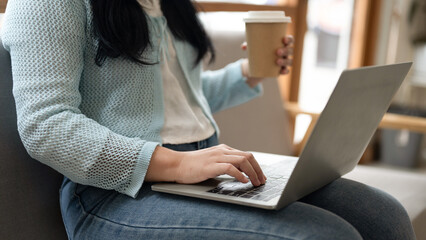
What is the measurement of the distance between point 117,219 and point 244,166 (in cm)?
24

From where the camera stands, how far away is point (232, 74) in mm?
1344

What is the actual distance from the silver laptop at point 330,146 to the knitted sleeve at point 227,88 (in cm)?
45

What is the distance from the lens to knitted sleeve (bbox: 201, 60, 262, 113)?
1.34m

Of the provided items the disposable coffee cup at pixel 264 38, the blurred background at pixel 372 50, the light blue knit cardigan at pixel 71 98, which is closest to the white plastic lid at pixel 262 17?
the disposable coffee cup at pixel 264 38

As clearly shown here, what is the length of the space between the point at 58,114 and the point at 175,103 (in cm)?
30

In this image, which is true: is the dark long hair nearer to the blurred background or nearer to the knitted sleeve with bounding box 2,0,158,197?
the knitted sleeve with bounding box 2,0,158,197

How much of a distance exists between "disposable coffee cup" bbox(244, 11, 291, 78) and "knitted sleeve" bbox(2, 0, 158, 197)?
1.36 ft

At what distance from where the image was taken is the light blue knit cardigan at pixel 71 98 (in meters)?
0.79

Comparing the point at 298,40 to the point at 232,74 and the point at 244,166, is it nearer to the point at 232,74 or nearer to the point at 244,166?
the point at 232,74

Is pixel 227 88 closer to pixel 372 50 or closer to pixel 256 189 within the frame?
pixel 256 189

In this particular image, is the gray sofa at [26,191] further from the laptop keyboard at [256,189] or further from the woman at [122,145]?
the laptop keyboard at [256,189]

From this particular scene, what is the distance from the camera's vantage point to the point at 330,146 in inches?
30.2

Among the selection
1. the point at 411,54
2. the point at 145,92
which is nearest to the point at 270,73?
the point at 145,92

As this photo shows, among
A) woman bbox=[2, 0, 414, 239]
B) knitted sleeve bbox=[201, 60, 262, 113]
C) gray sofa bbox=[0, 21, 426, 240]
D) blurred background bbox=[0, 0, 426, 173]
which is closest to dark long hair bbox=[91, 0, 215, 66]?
woman bbox=[2, 0, 414, 239]
